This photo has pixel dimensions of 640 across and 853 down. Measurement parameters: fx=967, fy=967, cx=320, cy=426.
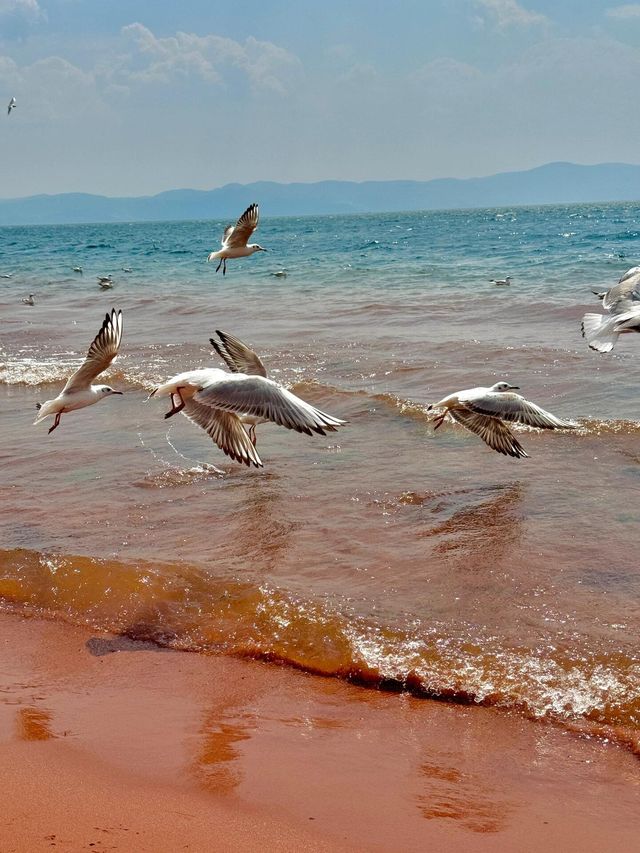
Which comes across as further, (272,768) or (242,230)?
(242,230)

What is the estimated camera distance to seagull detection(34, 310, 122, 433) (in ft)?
22.3

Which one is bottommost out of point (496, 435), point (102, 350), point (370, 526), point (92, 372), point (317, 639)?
point (317, 639)

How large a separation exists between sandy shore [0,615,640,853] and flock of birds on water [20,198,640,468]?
176 centimetres

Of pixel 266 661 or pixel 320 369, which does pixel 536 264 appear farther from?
pixel 266 661

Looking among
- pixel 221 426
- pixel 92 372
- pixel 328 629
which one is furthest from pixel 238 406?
pixel 328 629

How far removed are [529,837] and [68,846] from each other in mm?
1539

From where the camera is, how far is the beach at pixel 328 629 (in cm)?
347

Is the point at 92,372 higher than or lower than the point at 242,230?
lower

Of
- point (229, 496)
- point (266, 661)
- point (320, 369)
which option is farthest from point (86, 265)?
point (266, 661)

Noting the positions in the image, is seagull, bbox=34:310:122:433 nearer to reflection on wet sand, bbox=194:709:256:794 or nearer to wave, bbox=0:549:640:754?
wave, bbox=0:549:640:754

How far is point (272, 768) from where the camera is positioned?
12.2 feet

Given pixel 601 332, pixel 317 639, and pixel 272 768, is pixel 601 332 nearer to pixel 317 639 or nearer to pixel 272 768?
pixel 317 639

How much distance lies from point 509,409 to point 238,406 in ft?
7.89

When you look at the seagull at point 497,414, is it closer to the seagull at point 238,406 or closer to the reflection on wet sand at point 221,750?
the seagull at point 238,406
